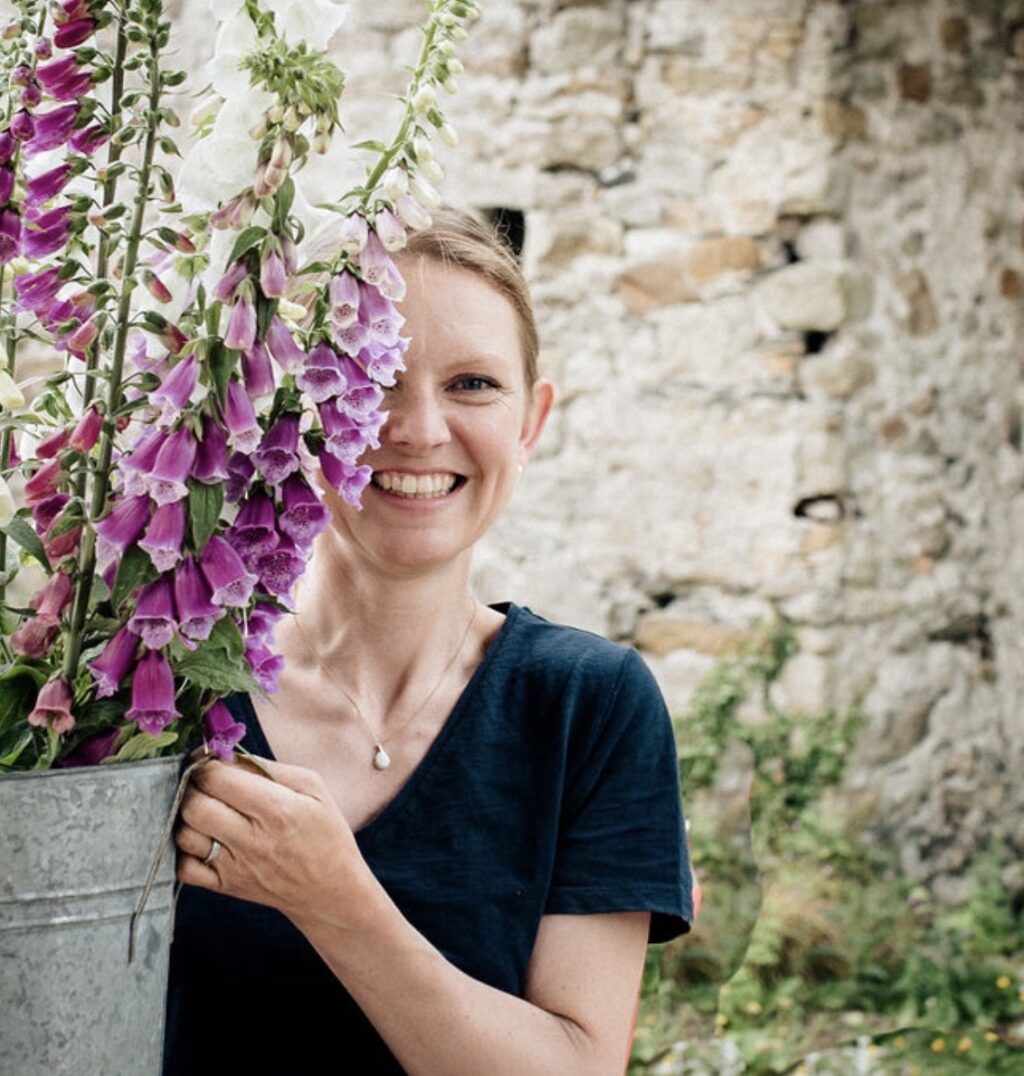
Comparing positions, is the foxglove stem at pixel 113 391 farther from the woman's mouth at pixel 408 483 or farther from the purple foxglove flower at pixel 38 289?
the woman's mouth at pixel 408 483

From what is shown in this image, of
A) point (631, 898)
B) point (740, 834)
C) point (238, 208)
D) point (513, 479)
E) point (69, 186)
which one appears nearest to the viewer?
point (238, 208)

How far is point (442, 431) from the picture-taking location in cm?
154

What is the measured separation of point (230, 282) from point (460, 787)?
82cm

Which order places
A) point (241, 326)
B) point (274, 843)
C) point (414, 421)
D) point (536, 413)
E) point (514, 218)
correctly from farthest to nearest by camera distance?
1. point (514, 218)
2. point (536, 413)
3. point (414, 421)
4. point (274, 843)
5. point (241, 326)

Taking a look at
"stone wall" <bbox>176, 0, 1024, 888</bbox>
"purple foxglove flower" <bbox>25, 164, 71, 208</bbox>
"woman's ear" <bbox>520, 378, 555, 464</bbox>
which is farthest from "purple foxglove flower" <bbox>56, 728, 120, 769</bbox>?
"stone wall" <bbox>176, 0, 1024, 888</bbox>

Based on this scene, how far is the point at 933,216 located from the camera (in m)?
4.20

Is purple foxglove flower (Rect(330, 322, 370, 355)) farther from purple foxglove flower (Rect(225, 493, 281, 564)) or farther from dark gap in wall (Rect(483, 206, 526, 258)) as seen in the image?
dark gap in wall (Rect(483, 206, 526, 258))

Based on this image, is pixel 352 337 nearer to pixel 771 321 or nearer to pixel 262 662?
pixel 262 662

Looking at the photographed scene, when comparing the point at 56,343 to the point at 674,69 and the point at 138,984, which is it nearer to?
the point at 138,984

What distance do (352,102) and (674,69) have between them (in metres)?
0.85

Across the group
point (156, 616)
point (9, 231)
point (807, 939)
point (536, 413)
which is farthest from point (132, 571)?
point (807, 939)

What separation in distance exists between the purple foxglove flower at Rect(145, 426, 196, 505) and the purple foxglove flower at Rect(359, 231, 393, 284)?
0.14m

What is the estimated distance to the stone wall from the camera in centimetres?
407

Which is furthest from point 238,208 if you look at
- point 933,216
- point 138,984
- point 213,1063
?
point 933,216
